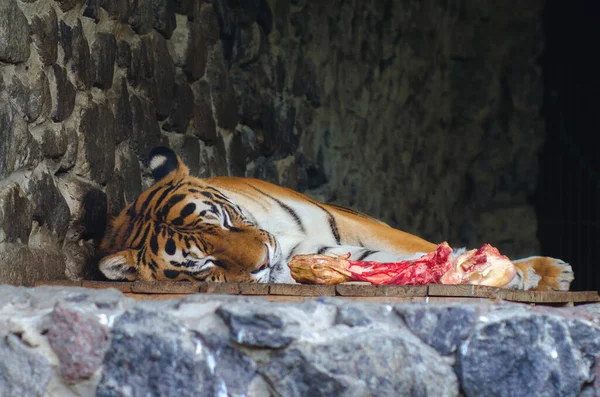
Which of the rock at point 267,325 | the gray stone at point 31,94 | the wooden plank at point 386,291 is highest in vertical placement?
the gray stone at point 31,94

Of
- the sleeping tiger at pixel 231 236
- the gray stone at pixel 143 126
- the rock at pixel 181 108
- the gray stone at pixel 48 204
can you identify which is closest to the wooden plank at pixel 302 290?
the sleeping tiger at pixel 231 236

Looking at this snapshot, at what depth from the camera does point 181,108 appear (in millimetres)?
4594

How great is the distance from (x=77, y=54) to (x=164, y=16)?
0.92m

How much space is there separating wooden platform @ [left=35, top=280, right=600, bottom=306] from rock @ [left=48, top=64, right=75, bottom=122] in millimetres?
800

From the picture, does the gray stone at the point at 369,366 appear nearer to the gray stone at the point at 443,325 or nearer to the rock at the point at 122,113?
the gray stone at the point at 443,325

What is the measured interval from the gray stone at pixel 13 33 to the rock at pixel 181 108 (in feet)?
4.39

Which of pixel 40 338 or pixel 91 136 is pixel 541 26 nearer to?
pixel 91 136

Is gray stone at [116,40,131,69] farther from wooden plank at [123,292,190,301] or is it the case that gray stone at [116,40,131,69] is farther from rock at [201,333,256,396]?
rock at [201,333,256,396]

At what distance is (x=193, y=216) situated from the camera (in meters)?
3.64

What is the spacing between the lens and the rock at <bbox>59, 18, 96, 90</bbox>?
349cm

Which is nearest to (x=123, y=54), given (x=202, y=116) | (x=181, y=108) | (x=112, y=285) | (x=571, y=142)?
(x=181, y=108)

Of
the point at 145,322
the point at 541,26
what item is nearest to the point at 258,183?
the point at 145,322

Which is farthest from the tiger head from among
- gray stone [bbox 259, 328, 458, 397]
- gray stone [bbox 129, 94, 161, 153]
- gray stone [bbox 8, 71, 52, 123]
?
gray stone [bbox 259, 328, 458, 397]

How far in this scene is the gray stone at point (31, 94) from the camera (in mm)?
3122
